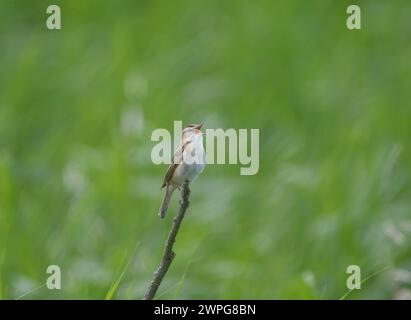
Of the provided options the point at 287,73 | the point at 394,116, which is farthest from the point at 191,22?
the point at 394,116

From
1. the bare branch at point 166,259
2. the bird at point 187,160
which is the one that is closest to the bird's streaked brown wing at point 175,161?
the bird at point 187,160

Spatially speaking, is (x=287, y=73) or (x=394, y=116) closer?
(x=394, y=116)

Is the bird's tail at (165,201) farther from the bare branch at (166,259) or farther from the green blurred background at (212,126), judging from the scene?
the green blurred background at (212,126)

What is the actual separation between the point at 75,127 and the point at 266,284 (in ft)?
8.62

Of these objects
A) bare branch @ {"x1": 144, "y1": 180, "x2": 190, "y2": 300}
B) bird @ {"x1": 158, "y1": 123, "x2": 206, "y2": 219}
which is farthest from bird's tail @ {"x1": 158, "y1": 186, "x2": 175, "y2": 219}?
bare branch @ {"x1": 144, "y1": 180, "x2": 190, "y2": 300}

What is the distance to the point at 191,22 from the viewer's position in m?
10.7

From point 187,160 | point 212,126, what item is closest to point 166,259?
point 187,160

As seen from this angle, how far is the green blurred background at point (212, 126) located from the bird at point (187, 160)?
1.35 metres

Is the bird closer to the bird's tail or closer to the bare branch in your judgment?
the bird's tail

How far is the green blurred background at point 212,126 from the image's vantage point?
6699 millimetres

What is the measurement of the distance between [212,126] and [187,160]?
14.3ft
